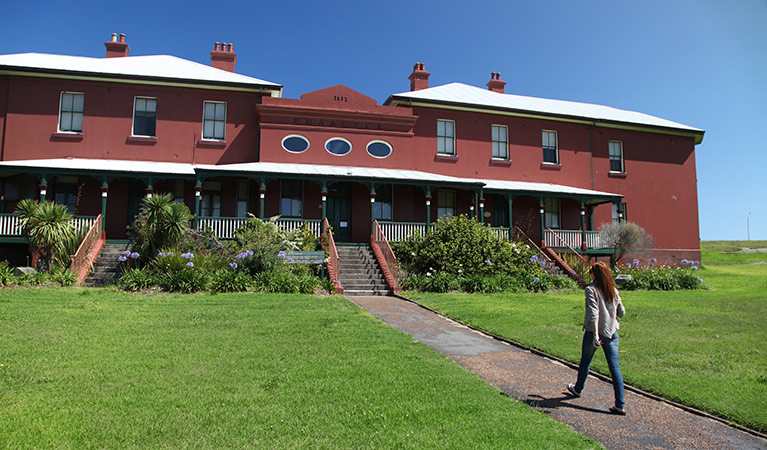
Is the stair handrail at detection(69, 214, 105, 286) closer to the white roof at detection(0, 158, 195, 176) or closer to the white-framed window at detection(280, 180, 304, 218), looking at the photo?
the white roof at detection(0, 158, 195, 176)

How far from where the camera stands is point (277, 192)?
66.4 ft

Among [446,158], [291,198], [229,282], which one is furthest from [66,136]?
[446,158]

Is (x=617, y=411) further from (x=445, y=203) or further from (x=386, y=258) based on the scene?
(x=445, y=203)

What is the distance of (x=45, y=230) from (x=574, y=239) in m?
19.4

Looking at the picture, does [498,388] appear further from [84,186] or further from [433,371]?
[84,186]

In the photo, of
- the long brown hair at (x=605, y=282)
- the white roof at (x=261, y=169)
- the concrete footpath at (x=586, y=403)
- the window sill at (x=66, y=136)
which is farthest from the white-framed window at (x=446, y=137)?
the long brown hair at (x=605, y=282)

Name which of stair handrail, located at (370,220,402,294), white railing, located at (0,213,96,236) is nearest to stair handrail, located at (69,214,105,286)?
white railing, located at (0,213,96,236)

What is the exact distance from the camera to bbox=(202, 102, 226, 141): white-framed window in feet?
68.2

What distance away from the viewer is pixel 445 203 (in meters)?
22.5

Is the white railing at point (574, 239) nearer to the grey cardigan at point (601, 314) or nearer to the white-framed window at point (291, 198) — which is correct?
the white-framed window at point (291, 198)

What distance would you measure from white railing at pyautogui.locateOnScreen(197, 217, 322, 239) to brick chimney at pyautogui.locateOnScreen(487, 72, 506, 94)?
14.7m

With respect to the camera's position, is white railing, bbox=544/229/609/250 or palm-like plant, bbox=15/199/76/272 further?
white railing, bbox=544/229/609/250

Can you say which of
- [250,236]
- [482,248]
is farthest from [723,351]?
[250,236]

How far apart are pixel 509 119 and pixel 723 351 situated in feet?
59.0
